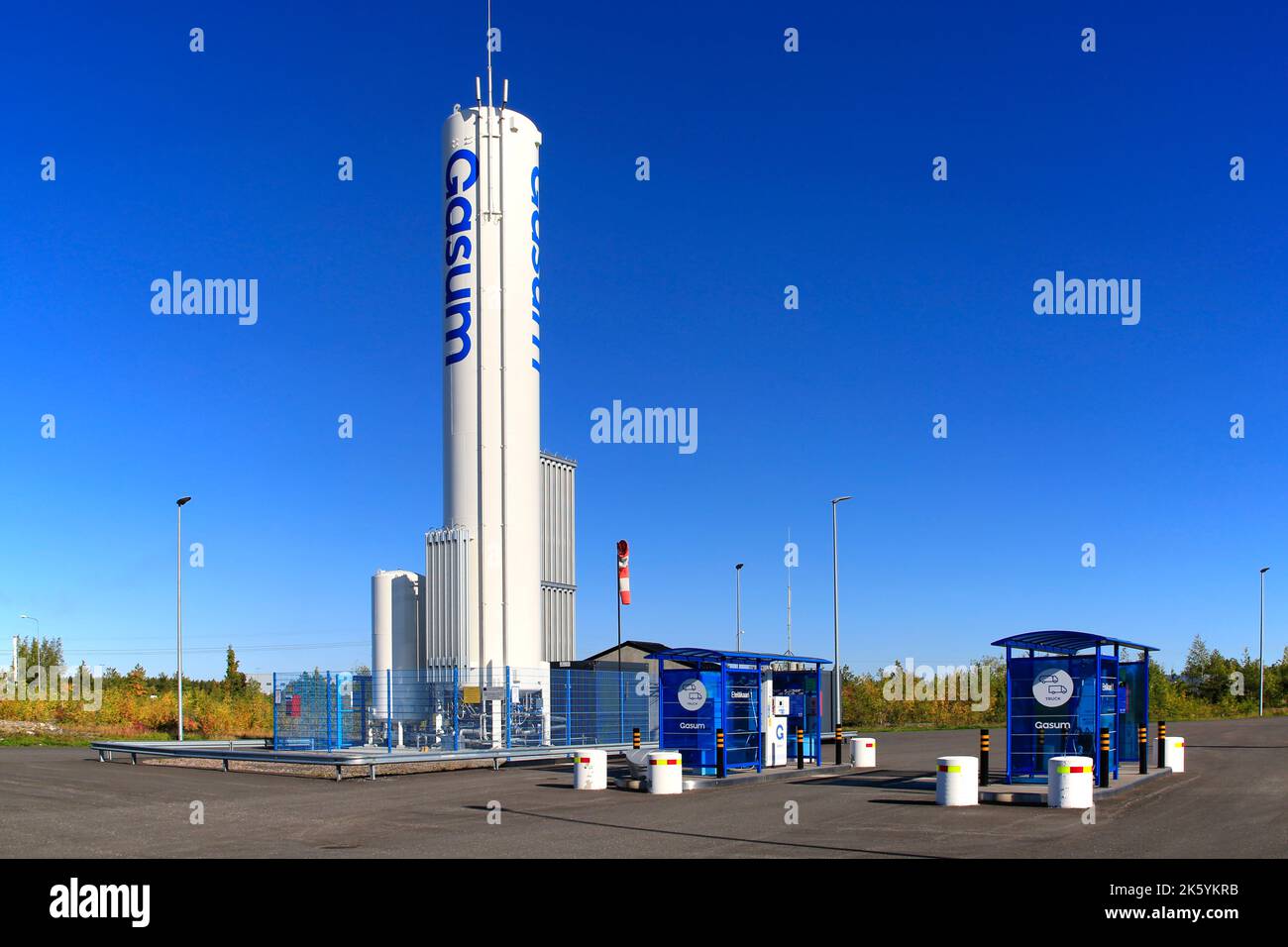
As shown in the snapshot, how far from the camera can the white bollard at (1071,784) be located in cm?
2062

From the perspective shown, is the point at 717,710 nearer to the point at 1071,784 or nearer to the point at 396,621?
the point at 1071,784

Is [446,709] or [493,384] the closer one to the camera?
[446,709]

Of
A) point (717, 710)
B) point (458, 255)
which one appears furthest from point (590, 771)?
point (458, 255)

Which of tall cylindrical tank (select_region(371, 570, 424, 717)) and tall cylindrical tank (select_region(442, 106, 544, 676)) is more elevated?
tall cylindrical tank (select_region(442, 106, 544, 676))

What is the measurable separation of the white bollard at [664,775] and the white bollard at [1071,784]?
293 inches

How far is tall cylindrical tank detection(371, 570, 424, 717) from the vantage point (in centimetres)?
3759

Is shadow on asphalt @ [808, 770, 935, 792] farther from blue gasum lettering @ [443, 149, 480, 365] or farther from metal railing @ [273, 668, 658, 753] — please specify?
blue gasum lettering @ [443, 149, 480, 365]

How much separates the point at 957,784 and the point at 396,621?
69.7 feet

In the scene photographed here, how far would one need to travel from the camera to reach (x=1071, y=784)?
20641mm

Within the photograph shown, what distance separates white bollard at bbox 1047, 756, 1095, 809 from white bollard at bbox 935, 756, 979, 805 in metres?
1.32

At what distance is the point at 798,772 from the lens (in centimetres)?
2861

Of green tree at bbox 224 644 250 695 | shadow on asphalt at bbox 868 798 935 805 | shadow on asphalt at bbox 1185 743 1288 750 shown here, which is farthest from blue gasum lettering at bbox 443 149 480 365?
green tree at bbox 224 644 250 695
